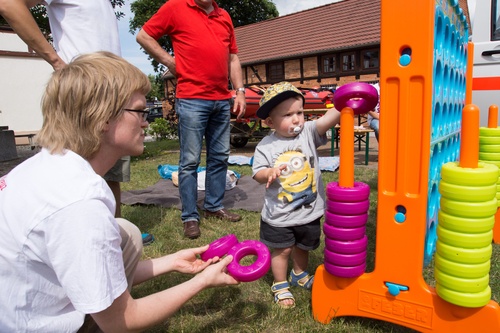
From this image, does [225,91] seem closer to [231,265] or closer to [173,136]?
[231,265]

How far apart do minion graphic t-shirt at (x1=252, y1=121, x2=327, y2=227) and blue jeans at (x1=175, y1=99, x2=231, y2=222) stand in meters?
1.10

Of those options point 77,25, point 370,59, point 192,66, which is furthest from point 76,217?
point 370,59

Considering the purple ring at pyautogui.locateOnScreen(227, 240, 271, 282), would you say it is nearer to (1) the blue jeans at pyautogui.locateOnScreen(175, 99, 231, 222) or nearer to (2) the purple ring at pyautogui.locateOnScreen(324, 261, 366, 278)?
(2) the purple ring at pyautogui.locateOnScreen(324, 261, 366, 278)

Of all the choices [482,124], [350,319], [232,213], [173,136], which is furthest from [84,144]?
[173,136]

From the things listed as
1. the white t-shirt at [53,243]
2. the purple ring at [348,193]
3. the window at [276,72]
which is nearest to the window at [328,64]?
the window at [276,72]

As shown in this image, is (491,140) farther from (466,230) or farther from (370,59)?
(370,59)

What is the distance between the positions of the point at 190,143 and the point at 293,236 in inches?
54.5

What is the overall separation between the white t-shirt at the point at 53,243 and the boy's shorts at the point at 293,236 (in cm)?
105

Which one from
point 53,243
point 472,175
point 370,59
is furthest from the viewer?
point 370,59

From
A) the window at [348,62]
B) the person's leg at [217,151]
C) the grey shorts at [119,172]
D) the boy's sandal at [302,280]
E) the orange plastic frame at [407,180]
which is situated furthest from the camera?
the window at [348,62]

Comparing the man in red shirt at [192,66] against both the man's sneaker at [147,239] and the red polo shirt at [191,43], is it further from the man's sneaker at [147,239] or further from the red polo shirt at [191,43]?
the man's sneaker at [147,239]

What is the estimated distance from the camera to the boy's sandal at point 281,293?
197 centimetres

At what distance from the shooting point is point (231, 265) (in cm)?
144

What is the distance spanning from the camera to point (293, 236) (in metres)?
2.02
